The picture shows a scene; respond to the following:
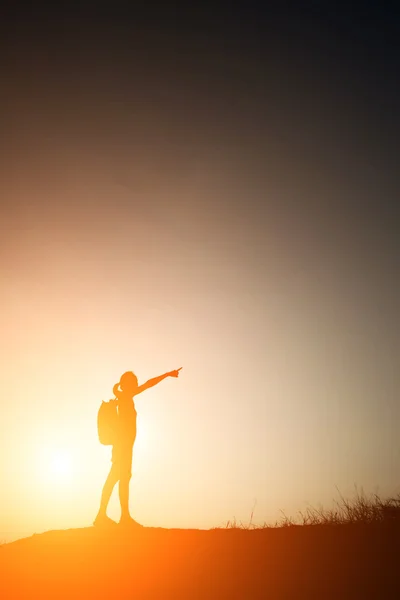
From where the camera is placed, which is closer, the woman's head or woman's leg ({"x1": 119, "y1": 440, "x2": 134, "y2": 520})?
woman's leg ({"x1": 119, "y1": 440, "x2": 134, "y2": 520})

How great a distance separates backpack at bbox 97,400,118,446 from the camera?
31.0ft

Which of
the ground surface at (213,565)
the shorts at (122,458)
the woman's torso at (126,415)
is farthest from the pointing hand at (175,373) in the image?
the ground surface at (213,565)

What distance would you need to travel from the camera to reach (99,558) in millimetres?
7445

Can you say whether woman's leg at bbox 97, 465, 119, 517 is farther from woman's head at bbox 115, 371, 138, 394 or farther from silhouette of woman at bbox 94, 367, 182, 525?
woman's head at bbox 115, 371, 138, 394

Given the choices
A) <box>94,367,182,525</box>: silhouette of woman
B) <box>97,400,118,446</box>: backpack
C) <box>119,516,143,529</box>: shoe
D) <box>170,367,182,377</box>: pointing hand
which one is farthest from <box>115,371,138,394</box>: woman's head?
<box>119,516,143,529</box>: shoe

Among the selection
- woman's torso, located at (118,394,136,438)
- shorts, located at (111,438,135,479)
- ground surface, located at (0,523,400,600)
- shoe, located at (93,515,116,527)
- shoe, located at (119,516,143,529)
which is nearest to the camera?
ground surface, located at (0,523,400,600)

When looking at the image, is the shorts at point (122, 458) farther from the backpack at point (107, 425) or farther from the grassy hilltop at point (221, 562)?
the grassy hilltop at point (221, 562)

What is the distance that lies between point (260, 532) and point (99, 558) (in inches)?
106

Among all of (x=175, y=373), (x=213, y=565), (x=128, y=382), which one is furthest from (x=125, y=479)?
(x=213, y=565)

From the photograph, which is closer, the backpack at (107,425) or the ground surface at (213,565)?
the ground surface at (213,565)

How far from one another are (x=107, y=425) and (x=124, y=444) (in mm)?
511

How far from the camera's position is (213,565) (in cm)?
680

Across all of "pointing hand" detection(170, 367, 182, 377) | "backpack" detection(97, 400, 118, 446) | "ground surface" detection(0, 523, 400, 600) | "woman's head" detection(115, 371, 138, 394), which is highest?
"pointing hand" detection(170, 367, 182, 377)

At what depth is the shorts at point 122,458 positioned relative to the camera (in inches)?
368
